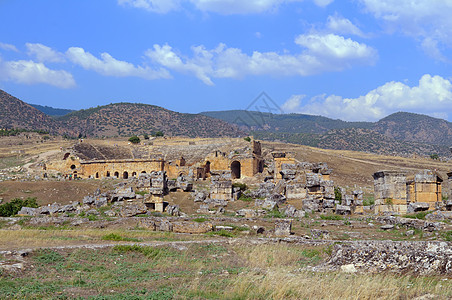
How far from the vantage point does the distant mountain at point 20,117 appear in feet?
416

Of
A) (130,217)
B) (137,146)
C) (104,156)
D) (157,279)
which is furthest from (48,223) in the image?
(137,146)

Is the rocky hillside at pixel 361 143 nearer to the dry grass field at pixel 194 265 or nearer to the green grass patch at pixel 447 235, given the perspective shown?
the dry grass field at pixel 194 265

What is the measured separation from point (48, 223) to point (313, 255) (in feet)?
41.7

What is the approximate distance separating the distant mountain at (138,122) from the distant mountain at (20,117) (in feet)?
21.1

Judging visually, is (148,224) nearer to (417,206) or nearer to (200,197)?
(200,197)

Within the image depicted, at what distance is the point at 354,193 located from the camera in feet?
85.7

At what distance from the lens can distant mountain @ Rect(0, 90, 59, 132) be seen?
127m

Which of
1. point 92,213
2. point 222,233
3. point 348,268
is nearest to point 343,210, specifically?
point 222,233

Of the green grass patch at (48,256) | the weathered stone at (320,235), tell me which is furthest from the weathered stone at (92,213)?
the green grass patch at (48,256)

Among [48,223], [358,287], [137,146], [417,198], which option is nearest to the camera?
[358,287]

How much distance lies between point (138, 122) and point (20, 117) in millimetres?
33901

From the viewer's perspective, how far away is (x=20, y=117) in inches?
5192

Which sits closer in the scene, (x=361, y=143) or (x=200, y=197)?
(x=200, y=197)

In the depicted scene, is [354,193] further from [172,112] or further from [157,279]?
[172,112]
